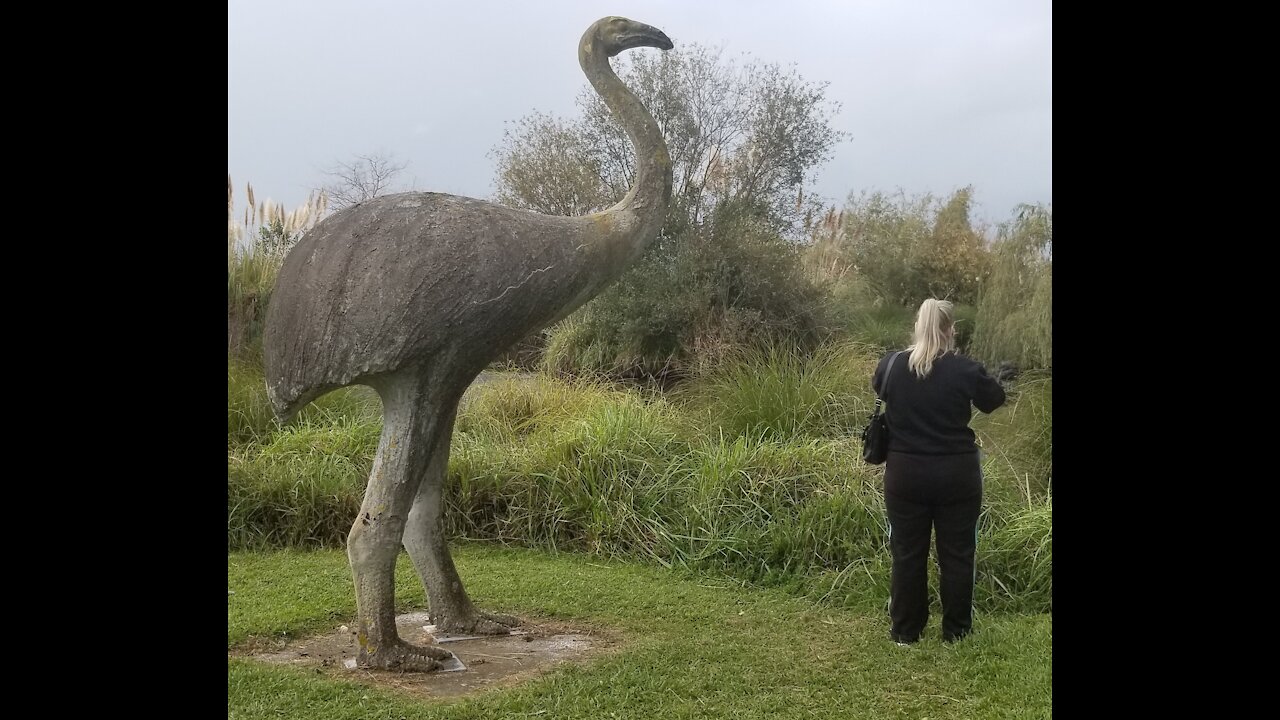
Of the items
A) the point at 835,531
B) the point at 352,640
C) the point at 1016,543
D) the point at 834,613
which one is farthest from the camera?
the point at 835,531

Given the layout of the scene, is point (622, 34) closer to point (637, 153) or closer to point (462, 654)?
point (637, 153)

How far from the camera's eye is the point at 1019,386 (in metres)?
6.76

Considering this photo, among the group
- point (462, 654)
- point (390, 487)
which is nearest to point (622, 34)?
point (390, 487)

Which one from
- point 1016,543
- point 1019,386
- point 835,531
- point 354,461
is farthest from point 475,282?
point 1019,386

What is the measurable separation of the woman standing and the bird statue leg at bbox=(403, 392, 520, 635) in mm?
1690

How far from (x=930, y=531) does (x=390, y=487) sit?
7.07 feet

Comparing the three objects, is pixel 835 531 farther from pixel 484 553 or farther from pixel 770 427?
pixel 484 553

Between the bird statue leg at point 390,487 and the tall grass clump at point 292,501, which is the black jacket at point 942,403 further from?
the tall grass clump at point 292,501

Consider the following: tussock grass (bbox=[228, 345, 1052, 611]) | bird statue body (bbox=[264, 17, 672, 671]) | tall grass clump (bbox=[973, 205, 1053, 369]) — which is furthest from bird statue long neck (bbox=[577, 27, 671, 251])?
tall grass clump (bbox=[973, 205, 1053, 369])

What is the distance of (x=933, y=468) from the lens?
3707 millimetres

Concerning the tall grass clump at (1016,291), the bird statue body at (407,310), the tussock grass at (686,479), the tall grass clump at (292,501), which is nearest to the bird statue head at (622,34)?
the bird statue body at (407,310)

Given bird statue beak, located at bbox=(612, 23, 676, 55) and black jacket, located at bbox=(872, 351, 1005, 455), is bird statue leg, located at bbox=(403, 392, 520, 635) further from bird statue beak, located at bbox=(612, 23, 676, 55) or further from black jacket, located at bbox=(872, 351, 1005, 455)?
black jacket, located at bbox=(872, 351, 1005, 455)

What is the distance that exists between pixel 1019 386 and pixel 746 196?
3464 mm

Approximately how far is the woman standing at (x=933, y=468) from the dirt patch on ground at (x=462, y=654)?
127 centimetres
